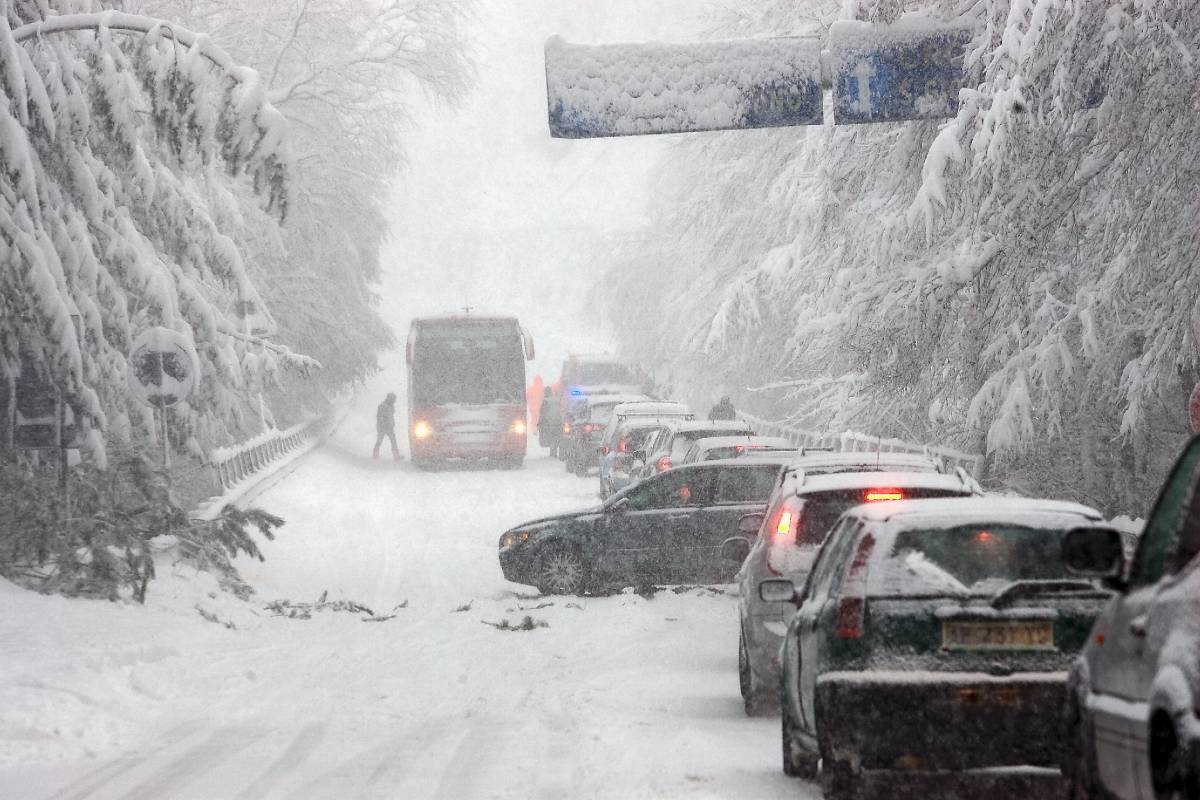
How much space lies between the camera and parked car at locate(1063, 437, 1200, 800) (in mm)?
4453

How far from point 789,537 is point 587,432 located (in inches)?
1127

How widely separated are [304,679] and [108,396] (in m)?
5.94

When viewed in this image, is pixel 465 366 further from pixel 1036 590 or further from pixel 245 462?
pixel 1036 590

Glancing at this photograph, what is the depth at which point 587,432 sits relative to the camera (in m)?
40.1

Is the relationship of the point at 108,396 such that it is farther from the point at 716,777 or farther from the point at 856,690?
the point at 856,690

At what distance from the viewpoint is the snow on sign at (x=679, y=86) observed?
15883mm

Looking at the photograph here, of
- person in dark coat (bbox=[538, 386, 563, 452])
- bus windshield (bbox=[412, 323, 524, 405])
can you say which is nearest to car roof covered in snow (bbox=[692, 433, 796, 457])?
bus windshield (bbox=[412, 323, 524, 405])

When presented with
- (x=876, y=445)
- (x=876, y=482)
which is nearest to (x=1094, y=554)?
(x=876, y=482)

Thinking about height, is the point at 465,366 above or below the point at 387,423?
above

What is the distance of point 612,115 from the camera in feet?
52.2

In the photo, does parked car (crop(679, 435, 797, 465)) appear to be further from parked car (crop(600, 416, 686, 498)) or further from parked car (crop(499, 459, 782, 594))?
parked car (crop(600, 416, 686, 498))

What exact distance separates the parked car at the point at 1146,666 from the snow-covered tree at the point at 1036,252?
8357 mm

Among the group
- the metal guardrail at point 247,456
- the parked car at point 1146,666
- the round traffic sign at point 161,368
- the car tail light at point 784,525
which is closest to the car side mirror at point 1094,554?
the parked car at point 1146,666

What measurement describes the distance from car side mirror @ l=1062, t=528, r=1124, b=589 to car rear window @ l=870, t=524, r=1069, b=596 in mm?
1997
